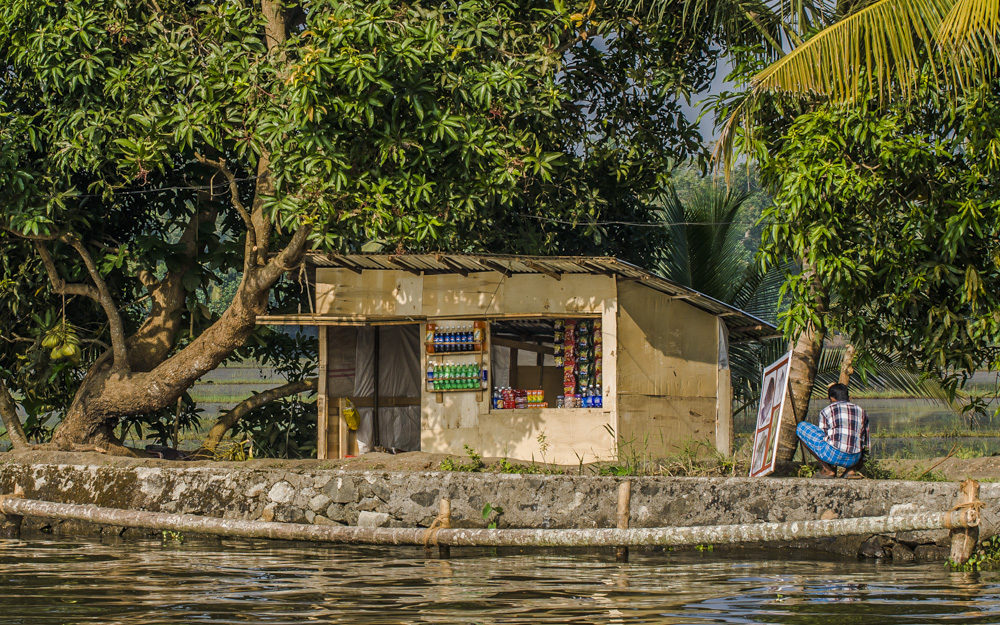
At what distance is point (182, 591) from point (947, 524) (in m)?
5.34

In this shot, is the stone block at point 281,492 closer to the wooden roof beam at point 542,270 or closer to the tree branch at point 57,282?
the wooden roof beam at point 542,270

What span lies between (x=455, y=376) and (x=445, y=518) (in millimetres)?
3572

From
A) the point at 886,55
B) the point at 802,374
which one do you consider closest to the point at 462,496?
the point at 802,374

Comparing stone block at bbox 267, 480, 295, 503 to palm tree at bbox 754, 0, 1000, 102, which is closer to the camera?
palm tree at bbox 754, 0, 1000, 102

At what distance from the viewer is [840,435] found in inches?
364

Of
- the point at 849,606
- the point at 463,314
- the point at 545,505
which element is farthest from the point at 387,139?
the point at 849,606

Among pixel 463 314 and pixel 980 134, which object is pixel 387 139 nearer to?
pixel 463 314

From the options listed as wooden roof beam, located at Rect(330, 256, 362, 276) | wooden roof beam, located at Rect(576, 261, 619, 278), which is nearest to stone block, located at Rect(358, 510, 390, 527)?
wooden roof beam, located at Rect(330, 256, 362, 276)

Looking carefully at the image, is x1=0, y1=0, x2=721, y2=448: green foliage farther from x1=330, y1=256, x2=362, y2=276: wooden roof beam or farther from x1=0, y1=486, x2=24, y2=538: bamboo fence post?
x1=0, y1=486, x2=24, y2=538: bamboo fence post

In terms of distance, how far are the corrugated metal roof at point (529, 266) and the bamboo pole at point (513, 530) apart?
3.80 meters

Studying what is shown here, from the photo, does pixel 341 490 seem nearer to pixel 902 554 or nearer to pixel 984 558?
pixel 902 554

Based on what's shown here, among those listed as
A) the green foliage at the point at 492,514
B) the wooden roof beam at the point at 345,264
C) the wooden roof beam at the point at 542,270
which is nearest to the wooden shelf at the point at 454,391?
the wooden roof beam at the point at 542,270

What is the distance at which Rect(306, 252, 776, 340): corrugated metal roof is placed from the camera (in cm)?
1151

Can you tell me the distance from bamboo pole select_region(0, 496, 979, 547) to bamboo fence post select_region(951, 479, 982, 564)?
15 cm
